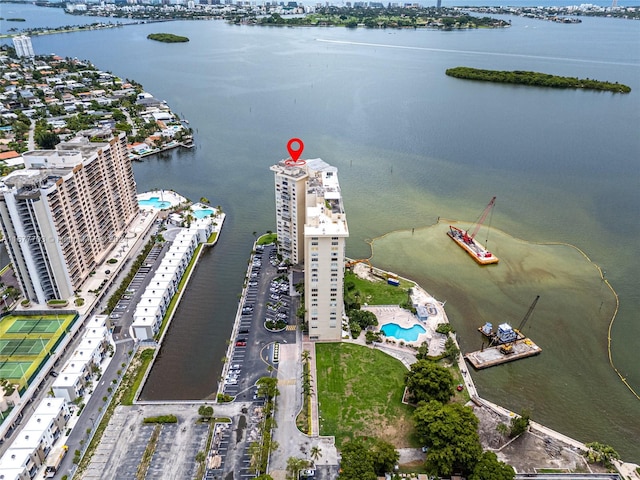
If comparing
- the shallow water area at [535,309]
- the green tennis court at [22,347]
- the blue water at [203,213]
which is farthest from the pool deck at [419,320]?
the blue water at [203,213]

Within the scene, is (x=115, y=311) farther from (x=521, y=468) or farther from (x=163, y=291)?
(x=521, y=468)

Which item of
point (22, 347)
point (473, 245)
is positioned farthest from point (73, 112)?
point (473, 245)

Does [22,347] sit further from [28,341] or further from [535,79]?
[535,79]

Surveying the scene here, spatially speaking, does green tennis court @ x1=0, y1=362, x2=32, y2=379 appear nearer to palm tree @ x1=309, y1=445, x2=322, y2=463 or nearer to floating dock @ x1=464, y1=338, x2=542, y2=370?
palm tree @ x1=309, y1=445, x2=322, y2=463

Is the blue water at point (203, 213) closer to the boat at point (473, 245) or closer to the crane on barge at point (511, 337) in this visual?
the boat at point (473, 245)

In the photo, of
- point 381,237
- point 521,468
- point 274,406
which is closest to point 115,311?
point 274,406
